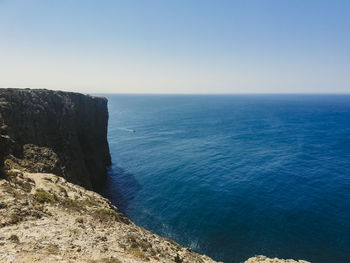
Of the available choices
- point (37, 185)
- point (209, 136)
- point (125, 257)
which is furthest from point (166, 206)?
point (209, 136)

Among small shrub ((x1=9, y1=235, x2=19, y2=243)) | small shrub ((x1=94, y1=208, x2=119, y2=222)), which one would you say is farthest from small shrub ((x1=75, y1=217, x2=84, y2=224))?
small shrub ((x1=9, y1=235, x2=19, y2=243))

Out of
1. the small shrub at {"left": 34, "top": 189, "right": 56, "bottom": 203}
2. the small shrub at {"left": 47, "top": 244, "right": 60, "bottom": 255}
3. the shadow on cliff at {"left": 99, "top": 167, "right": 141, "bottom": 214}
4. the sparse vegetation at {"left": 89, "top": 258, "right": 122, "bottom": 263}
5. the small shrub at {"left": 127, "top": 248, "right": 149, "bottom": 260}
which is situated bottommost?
the shadow on cliff at {"left": 99, "top": 167, "right": 141, "bottom": 214}

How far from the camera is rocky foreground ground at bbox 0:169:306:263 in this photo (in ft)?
44.9

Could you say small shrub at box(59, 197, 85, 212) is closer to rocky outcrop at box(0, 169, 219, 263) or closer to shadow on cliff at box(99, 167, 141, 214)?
rocky outcrop at box(0, 169, 219, 263)

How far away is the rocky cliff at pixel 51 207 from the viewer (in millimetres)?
14430

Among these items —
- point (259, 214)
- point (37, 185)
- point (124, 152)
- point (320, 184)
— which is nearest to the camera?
point (37, 185)

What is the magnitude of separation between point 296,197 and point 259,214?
12.4 m

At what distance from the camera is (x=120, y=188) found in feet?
183

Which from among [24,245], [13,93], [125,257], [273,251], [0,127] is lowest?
[273,251]

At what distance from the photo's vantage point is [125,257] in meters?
15.4

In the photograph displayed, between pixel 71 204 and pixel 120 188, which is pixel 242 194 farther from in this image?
pixel 71 204

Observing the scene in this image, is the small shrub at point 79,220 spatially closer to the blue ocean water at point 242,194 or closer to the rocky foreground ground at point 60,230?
the rocky foreground ground at point 60,230

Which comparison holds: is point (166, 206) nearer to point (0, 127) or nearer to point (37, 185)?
point (37, 185)

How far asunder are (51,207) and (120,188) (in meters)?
36.9
